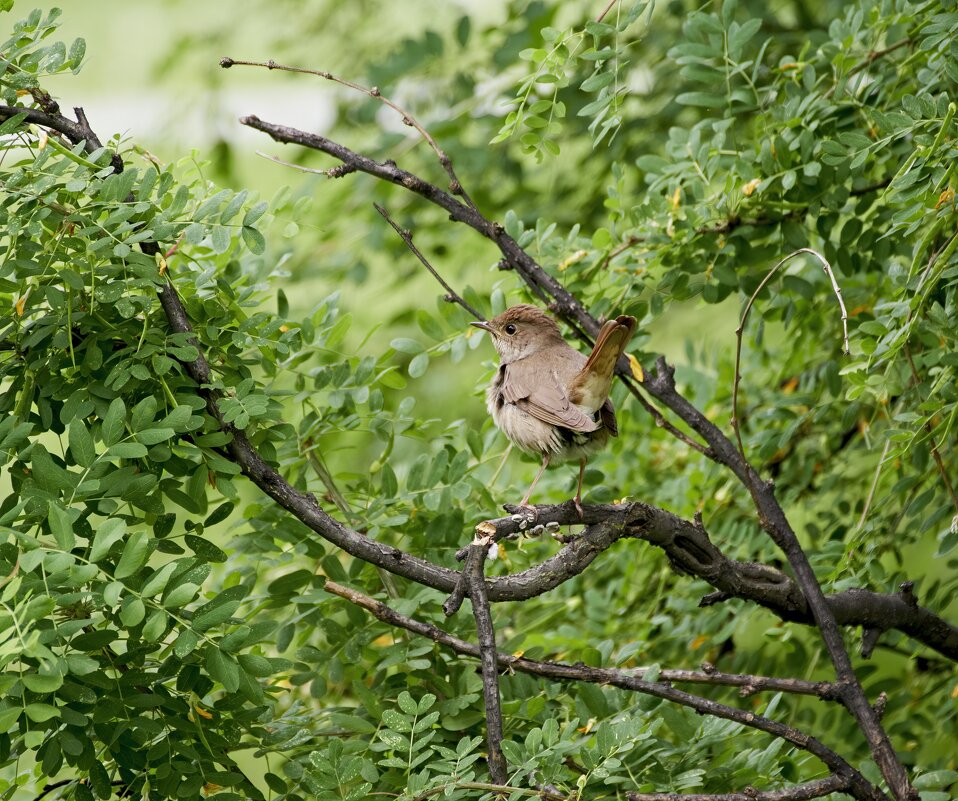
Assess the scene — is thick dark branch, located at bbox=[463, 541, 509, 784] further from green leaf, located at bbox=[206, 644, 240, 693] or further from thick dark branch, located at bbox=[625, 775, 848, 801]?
green leaf, located at bbox=[206, 644, 240, 693]

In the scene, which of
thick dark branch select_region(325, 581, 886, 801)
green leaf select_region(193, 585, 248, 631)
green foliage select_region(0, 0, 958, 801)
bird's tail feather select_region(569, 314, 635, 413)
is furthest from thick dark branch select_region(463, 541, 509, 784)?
bird's tail feather select_region(569, 314, 635, 413)

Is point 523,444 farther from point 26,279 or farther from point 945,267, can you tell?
point 26,279

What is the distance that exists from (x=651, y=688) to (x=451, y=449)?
2.95 feet

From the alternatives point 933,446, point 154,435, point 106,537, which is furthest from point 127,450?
point 933,446

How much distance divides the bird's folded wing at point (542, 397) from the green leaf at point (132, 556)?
1108 mm

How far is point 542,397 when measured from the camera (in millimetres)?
2588

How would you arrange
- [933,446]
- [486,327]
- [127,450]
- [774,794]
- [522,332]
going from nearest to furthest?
1. [127,450]
2. [774,794]
3. [933,446]
4. [486,327]
5. [522,332]

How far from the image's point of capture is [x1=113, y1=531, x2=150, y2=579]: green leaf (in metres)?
1.70

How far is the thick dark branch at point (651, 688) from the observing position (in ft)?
6.45

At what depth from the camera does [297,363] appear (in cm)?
252

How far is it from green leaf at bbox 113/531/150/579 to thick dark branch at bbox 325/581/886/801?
46cm

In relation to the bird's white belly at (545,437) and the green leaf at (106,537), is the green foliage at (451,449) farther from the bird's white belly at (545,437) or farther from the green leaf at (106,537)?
the bird's white belly at (545,437)

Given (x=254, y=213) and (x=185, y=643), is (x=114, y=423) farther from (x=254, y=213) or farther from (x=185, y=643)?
(x=254, y=213)

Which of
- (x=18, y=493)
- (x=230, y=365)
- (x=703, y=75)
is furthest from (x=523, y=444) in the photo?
(x=18, y=493)
